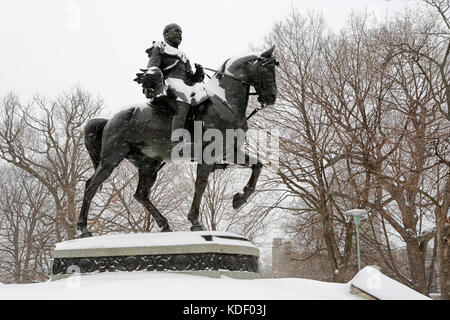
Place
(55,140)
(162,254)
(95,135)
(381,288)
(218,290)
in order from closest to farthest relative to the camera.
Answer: (381,288) < (218,290) < (162,254) < (95,135) < (55,140)

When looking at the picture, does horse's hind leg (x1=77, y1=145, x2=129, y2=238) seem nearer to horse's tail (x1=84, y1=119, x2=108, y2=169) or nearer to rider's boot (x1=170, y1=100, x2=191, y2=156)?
horse's tail (x1=84, y1=119, x2=108, y2=169)

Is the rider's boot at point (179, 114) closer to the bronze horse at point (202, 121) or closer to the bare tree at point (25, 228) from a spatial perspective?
the bronze horse at point (202, 121)

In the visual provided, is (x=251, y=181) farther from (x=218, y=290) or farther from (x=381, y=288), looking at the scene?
(x=381, y=288)

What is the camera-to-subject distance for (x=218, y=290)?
525 cm

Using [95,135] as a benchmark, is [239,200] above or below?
below

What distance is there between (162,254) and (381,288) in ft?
9.47

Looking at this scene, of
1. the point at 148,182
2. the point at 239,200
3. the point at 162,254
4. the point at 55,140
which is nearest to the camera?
the point at 162,254

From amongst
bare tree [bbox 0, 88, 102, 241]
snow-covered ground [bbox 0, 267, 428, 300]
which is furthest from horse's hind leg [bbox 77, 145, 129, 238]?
bare tree [bbox 0, 88, 102, 241]

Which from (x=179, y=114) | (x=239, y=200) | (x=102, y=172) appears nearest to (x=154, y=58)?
(x=179, y=114)

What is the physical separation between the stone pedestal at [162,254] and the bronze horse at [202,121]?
68 cm

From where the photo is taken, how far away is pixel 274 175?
65.7ft

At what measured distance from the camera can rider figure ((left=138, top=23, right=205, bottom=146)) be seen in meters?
7.07

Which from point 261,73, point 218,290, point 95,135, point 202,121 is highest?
point 261,73
